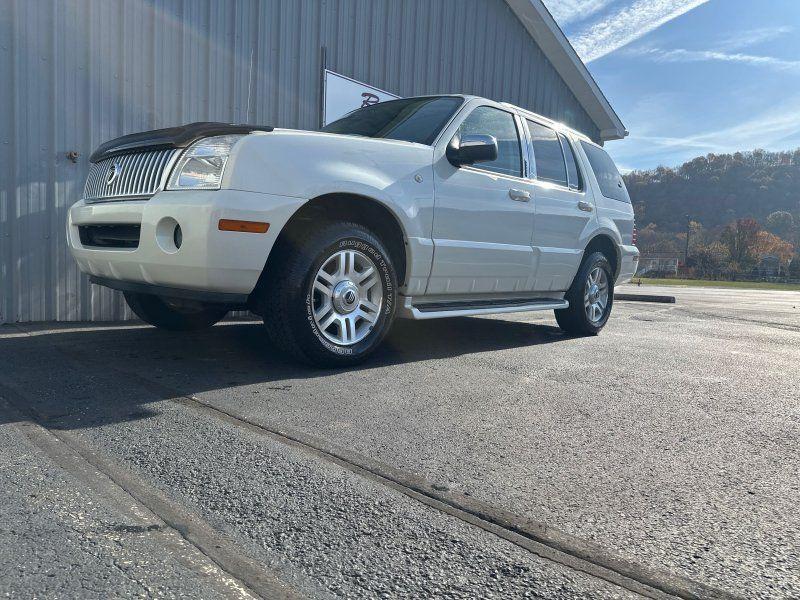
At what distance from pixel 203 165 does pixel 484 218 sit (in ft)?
6.76

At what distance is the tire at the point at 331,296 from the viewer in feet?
11.2

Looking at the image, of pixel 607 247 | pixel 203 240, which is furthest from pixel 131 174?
pixel 607 247

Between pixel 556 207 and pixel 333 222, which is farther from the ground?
pixel 556 207

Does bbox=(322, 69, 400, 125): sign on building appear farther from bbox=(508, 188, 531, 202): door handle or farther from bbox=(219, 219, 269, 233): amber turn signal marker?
bbox=(219, 219, 269, 233): amber turn signal marker

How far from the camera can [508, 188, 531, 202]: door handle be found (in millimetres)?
4769

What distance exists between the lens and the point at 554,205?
5309 millimetres

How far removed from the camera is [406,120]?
4.47m

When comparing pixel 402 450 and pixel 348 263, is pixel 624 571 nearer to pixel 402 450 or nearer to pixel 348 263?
pixel 402 450

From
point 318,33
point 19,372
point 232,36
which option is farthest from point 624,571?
point 318,33

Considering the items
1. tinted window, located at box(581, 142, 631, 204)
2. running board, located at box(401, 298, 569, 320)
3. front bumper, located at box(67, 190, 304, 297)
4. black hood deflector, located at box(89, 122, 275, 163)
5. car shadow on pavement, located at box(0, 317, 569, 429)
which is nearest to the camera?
car shadow on pavement, located at box(0, 317, 569, 429)

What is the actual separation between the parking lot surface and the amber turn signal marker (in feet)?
2.56

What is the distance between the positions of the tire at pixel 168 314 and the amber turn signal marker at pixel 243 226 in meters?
1.35

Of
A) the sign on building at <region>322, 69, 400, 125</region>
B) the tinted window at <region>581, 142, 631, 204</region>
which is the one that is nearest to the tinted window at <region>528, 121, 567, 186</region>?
the tinted window at <region>581, 142, 631, 204</region>

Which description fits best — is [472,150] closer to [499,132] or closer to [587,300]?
[499,132]
